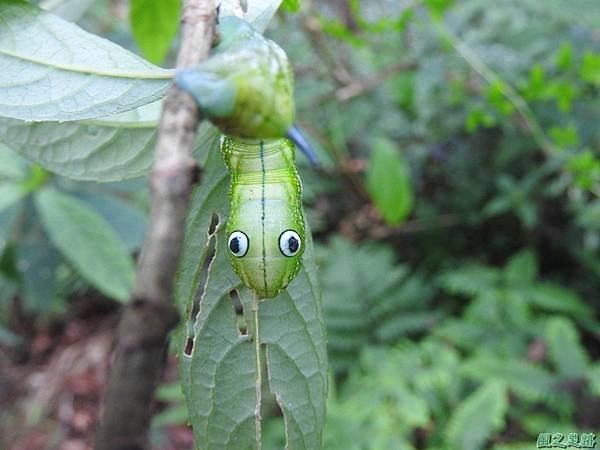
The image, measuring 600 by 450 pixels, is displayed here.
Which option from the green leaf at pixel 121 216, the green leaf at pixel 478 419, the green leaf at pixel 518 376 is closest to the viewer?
the green leaf at pixel 121 216

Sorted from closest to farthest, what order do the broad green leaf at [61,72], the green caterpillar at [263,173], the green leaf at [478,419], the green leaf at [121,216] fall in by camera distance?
the green caterpillar at [263,173]
the broad green leaf at [61,72]
the green leaf at [121,216]
the green leaf at [478,419]

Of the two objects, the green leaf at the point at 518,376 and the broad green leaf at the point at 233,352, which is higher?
the green leaf at the point at 518,376

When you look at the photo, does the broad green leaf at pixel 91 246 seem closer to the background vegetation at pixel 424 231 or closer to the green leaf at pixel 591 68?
the background vegetation at pixel 424 231

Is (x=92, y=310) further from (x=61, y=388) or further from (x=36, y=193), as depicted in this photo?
(x=36, y=193)

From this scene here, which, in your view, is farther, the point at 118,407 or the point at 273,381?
the point at 273,381

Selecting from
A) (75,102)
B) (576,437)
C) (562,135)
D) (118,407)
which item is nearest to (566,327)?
(576,437)

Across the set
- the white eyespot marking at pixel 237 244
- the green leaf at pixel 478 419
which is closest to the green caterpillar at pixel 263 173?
the white eyespot marking at pixel 237 244

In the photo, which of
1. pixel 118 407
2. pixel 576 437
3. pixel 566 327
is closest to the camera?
pixel 118 407

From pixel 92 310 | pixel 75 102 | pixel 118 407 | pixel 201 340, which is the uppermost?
pixel 92 310
